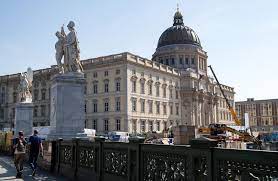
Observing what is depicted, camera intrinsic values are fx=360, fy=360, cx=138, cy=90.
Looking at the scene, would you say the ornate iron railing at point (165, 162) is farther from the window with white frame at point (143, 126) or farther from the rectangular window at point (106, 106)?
the window with white frame at point (143, 126)

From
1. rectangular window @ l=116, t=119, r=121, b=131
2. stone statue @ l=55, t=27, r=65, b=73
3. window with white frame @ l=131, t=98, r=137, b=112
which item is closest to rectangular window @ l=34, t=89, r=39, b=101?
rectangular window @ l=116, t=119, r=121, b=131

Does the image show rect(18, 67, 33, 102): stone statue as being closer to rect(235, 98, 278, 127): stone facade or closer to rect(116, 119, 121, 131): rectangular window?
rect(116, 119, 121, 131): rectangular window

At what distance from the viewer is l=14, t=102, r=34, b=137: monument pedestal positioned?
2536cm

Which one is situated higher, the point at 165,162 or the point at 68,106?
the point at 68,106

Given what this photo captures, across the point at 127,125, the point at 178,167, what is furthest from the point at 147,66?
the point at 178,167

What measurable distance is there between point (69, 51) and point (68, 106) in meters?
2.89

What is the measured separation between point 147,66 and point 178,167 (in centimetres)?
6558

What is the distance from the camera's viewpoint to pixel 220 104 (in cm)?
11031

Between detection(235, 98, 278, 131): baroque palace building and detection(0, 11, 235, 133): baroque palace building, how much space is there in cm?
2678

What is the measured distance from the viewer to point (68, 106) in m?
17.1

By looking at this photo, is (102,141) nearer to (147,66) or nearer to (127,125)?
(127,125)

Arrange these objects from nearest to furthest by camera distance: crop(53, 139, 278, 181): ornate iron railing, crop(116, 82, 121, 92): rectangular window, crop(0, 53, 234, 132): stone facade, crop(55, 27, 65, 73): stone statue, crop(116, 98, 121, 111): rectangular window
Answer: crop(53, 139, 278, 181): ornate iron railing, crop(55, 27, 65, 73): stone statue, crop(0, 53, 234, 132): stone facade, crop(116, 98, 121, 111): rectangular window, crop(116, 82, 121, 92): rectangular window

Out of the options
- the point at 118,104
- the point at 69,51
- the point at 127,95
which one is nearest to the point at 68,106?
the point at 69,51

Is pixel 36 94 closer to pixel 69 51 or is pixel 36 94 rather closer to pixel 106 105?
pixel 106 105
